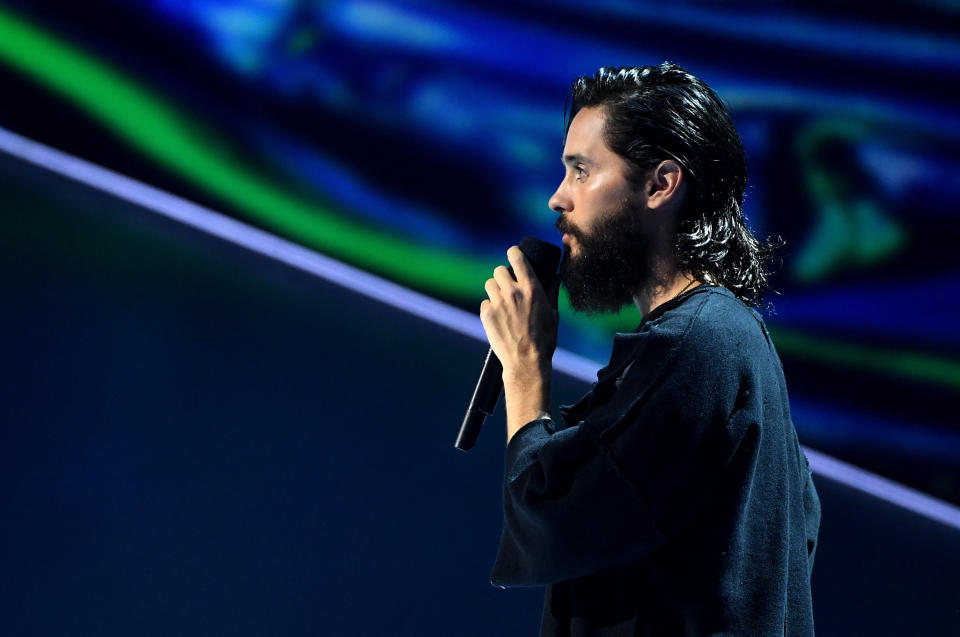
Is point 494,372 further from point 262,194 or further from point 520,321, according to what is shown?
point 262,194

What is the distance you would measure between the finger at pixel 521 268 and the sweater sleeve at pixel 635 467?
0.21 metres

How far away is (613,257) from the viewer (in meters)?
1.19

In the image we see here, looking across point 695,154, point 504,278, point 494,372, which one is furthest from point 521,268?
point 695,154

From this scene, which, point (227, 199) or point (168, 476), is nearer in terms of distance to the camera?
point (168, 476)

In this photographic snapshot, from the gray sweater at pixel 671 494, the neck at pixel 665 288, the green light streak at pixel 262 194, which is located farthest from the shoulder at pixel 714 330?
the green light streak at pixel 262 194

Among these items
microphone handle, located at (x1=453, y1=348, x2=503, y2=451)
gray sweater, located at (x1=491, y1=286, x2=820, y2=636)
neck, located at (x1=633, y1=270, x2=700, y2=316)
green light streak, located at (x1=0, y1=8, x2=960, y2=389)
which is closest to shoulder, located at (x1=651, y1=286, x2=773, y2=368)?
gray sweater, located at (x1=491, y1=286, x2=820, y2=636)

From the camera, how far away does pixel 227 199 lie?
2.05 meters

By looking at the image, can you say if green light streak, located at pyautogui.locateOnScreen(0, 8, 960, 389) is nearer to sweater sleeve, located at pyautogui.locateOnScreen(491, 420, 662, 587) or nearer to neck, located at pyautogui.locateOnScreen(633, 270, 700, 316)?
neck, located at pyautogui.locateOnScreen(633, 270, 700, 316)

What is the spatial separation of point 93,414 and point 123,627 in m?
0.41

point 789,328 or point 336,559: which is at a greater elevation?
point 789,328

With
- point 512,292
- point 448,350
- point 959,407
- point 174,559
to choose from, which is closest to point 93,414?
point 174,559

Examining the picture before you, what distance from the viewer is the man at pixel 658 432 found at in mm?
942

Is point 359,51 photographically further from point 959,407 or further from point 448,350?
point 959,407

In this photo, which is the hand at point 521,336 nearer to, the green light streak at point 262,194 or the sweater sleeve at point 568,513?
the sweater sleeve at point 568,513
